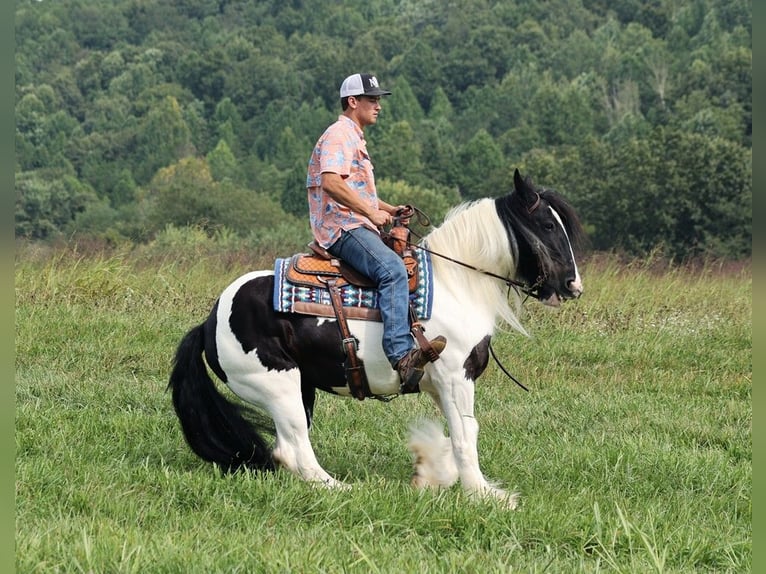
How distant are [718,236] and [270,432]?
4038cm

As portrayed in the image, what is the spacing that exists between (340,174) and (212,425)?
5.25 ft

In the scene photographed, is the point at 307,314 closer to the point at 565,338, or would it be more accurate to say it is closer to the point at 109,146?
the point at 565,338

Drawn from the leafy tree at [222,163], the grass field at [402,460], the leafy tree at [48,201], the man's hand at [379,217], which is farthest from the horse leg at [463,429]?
the leafy tree at [222,163]

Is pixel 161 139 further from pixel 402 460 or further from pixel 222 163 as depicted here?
pixel 402 460

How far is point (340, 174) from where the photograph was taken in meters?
5.57

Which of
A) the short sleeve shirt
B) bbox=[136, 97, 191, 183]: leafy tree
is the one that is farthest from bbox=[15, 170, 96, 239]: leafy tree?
the short sleeve shirt

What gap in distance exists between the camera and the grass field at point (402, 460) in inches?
170

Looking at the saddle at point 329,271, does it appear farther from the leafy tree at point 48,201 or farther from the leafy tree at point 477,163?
the leafy tree at point 477,163

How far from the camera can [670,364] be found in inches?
393

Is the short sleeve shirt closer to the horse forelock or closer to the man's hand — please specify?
the man's hand

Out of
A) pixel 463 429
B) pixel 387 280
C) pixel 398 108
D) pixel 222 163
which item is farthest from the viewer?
pixel 398 108

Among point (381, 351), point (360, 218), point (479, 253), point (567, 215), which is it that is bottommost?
point (381, 351)

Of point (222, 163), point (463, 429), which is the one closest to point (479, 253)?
point (463, 429)

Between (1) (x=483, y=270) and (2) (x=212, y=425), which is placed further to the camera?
(1) (x=483, y=270)
